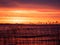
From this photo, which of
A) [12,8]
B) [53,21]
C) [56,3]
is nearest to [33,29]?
[53,21]

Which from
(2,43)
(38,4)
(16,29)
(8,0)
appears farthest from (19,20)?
(8,0)

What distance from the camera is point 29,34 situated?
1.25 metres

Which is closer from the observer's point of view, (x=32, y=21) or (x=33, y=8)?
(x=32, y=21)

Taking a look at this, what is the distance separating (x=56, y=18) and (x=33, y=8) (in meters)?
0.25

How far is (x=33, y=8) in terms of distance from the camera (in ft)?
4.71

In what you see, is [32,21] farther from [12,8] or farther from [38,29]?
[12,8]

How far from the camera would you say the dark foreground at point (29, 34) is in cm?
124

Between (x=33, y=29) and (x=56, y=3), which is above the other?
(x=56, y=3)

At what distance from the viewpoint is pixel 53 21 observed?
1230 mm

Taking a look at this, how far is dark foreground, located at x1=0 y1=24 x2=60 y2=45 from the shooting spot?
48.8 inches

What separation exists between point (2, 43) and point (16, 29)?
0.15 m

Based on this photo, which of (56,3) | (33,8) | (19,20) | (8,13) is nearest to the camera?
(19,20)

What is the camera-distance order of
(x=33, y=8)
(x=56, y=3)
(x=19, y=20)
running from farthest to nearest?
(x=56, y=3)
(x=33, y=8)
(x=19, y=20)

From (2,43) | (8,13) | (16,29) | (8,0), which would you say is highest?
(8,0)
